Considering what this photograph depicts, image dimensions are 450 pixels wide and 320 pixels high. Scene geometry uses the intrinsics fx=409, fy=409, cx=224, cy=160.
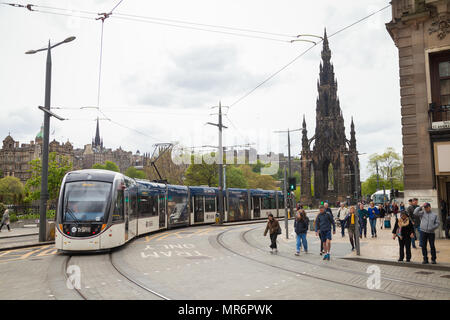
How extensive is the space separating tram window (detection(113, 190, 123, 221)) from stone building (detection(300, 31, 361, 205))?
249ft

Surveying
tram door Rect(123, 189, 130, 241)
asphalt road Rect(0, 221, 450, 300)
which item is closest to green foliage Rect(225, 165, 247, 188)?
tram door Rect(123, 189, 130, 241)

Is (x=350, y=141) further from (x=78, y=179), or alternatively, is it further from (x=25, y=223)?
(x=78, y=179)

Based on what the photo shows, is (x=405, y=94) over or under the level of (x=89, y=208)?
over

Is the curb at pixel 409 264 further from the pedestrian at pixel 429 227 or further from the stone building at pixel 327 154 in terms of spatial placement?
the stone building at pixel 327 154

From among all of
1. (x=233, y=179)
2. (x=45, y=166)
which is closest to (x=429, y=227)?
(x=45, y=166)

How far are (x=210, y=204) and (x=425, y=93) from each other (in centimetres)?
1799

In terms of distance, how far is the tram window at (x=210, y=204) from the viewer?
102ft

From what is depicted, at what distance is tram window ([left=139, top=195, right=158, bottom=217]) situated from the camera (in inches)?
790

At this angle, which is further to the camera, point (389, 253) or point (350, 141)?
point (350, 141)

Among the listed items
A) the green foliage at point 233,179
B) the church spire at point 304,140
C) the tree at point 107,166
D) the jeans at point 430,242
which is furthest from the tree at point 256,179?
the jeans at point 430,242

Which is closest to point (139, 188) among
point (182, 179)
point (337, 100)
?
point (182, 179)
